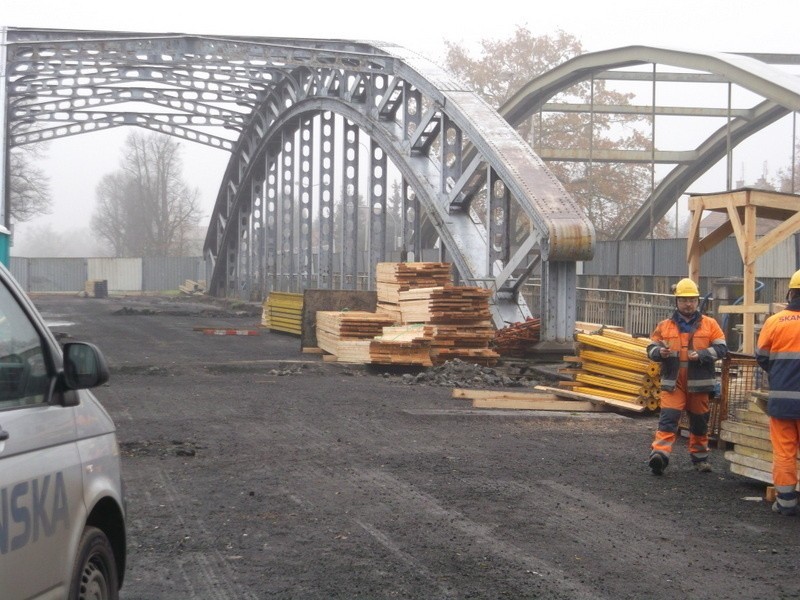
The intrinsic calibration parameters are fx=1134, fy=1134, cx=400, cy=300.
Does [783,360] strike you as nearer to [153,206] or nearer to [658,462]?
[658,462]

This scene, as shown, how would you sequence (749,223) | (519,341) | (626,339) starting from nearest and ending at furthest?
1. (749,223)
2. (626,339)
3. (519,341)

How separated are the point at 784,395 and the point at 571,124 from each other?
4227cm

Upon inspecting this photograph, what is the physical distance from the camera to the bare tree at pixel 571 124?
1868 inches

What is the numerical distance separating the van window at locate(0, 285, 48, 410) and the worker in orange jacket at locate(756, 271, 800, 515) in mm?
5721

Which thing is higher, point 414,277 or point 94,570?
point 414,277

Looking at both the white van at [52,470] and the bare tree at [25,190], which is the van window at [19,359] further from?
the bare tree at [25,190]

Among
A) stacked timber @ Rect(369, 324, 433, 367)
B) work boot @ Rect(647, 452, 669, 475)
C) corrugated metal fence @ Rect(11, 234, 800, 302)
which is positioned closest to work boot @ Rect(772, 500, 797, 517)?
work boot @ Rect(647, 452, 669, 475)

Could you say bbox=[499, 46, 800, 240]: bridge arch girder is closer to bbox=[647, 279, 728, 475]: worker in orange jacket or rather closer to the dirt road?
the dirt road

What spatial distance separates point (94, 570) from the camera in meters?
4.48

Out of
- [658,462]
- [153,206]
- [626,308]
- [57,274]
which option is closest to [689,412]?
[658,462]

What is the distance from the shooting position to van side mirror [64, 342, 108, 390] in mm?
4285

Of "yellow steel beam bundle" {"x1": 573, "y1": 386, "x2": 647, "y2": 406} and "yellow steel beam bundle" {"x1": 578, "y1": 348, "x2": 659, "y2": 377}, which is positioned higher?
"yellow steel beam bundle" {"x1": 578, "y1": 348, "x2": 659, "y2": 377}

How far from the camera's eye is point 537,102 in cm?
3819

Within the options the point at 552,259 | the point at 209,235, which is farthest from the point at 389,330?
the point at 209,235
